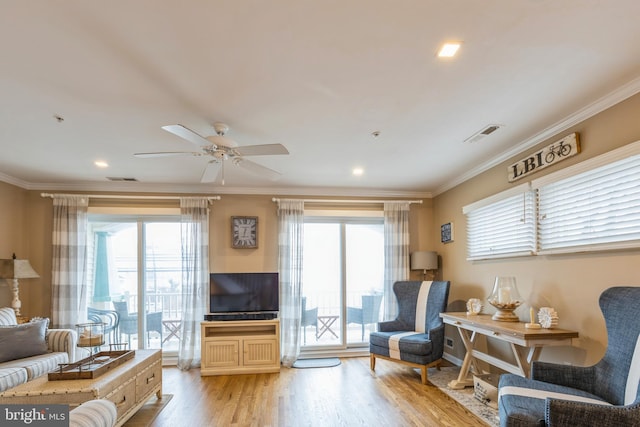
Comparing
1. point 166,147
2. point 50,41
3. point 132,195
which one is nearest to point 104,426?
point 50,41

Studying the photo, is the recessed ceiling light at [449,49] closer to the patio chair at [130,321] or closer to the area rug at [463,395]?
the area rug at [463,395]

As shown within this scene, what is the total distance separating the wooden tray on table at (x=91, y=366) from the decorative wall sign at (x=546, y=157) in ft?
13.3

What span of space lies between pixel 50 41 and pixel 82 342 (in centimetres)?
255

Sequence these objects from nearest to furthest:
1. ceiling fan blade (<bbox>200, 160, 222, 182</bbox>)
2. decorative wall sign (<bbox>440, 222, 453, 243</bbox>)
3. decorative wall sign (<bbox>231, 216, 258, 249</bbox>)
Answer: ceiling fan blade (<bbox>200, 160, 222, 182</bbox>) < decorative wall sign (<bbox>440, 222, 453, 243</bbox>) < decorative wall sign (<bbox>231, 216, 258, 249</bbox>)

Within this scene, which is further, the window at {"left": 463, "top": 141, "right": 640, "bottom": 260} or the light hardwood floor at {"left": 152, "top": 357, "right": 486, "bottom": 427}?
the light hardwood floor at {"left": 152, "top": 357, "right": 486, "bottom": 427}

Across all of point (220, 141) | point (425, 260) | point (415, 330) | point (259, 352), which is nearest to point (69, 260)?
point (259, 352)

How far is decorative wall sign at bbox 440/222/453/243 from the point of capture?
5.21 meters

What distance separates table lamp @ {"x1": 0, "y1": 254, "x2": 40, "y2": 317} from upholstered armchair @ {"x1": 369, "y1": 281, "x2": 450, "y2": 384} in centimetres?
420

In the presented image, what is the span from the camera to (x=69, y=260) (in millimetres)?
4898

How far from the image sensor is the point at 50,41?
1.92 meters

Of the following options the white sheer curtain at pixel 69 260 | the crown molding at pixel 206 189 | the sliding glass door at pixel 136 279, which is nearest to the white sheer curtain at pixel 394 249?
the crown molding at pixel 206 189

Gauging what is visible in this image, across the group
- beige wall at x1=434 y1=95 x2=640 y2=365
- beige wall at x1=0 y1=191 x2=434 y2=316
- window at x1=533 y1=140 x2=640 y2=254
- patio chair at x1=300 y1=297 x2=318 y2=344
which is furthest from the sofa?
window at x1=533 y1=140 x2=640 y2=254

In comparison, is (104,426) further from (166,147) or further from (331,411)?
(166,147)

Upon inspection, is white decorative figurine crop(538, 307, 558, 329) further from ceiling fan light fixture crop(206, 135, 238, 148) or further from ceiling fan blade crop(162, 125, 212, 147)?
ceiling fan blade crop(162, 125, 212, 147)
